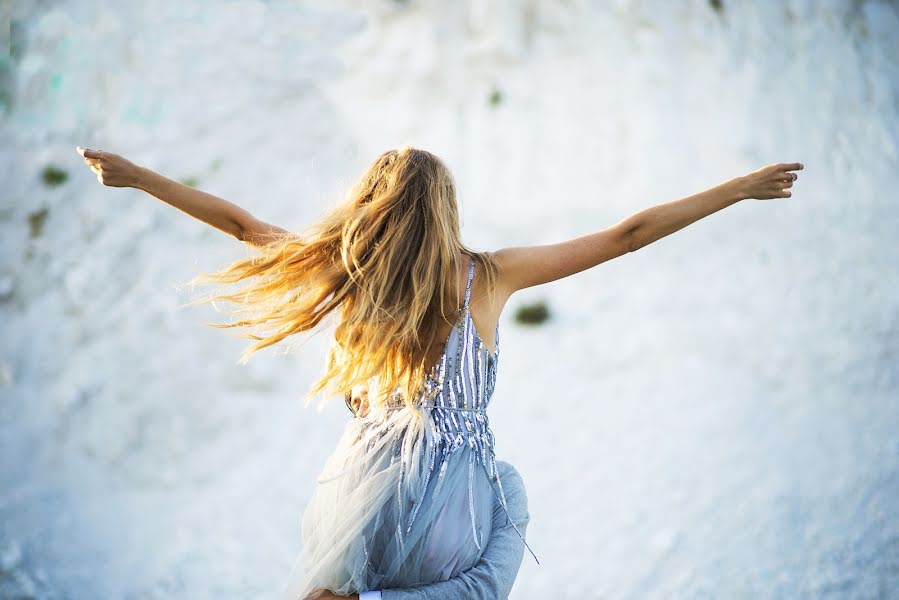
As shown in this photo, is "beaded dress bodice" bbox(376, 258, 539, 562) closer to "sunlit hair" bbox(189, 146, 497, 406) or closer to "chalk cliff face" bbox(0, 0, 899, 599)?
"sunlit hair" bbox(189, 146, 497, 406)

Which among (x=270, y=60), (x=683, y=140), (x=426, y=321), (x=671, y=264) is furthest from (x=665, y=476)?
(x=270, y=60)

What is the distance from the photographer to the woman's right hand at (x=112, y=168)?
2.01 m

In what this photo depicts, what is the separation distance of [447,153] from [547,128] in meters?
0.60

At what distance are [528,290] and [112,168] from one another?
2.83 metres

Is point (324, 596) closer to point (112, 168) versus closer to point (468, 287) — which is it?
point (468, 287)

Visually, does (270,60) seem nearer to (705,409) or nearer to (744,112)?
(744,112)

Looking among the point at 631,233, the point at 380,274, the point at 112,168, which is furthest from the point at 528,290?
the point at 112,168

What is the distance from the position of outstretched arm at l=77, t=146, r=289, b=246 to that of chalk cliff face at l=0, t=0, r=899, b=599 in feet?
6.80

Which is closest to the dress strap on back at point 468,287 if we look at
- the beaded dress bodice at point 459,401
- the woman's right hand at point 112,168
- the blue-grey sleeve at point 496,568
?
the beaded dress bodice at point 459,401

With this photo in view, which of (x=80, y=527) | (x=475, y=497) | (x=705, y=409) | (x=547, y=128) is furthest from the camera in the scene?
(x=547, y=128)

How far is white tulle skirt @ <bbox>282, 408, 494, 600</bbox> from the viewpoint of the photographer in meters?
1.90

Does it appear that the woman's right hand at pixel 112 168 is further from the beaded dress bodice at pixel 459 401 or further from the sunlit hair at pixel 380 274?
the beaded dress bodice at pixel 459 401

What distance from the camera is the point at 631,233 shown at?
6.67 feet

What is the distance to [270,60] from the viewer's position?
16.7 ft
